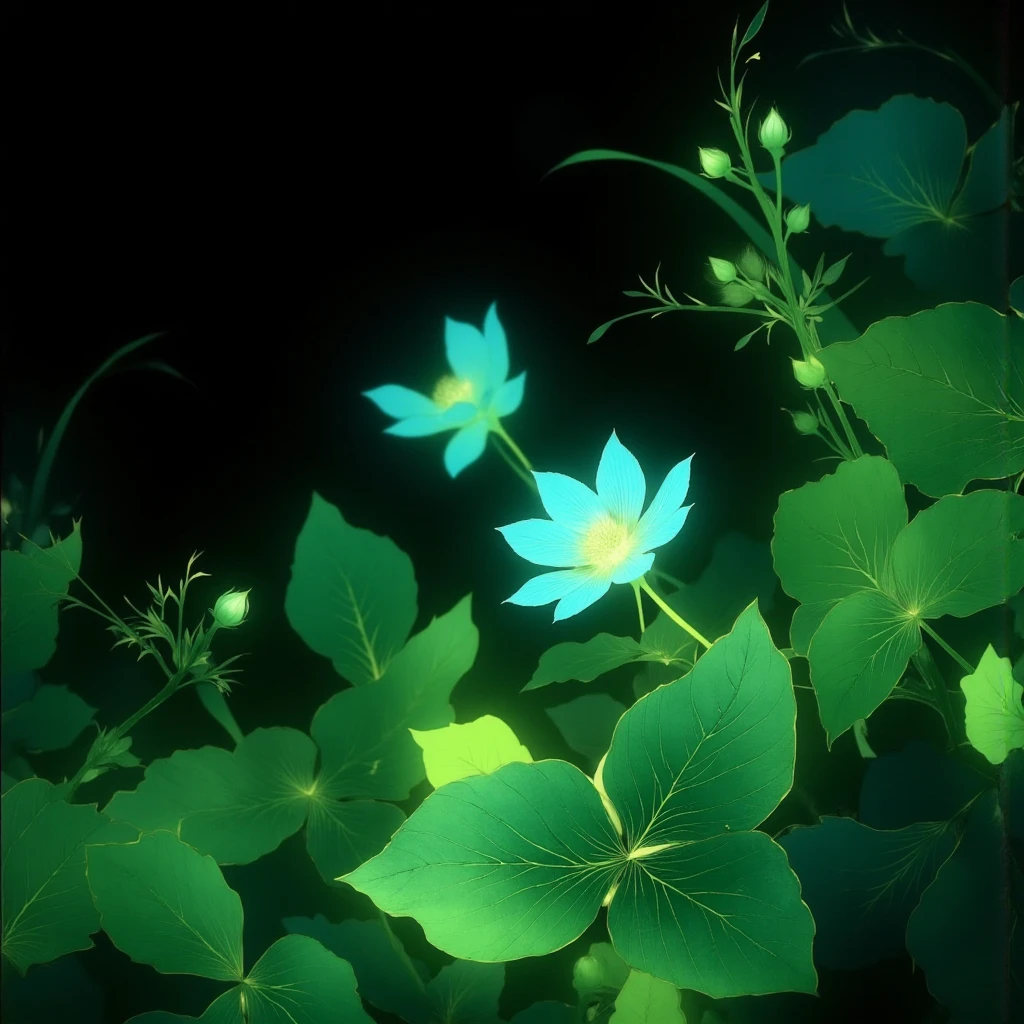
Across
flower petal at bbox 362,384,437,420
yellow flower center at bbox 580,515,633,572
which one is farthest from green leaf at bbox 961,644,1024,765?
flower petal at bbox 362,384,437,420

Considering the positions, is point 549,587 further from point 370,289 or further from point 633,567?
point 370,289

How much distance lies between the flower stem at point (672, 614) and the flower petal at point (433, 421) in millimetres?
98

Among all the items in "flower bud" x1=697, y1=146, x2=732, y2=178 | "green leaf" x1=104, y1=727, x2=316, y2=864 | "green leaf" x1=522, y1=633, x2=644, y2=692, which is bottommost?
"green leaf" x1=104, y1=727, x2=316, y2=864

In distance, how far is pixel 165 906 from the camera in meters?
0.34

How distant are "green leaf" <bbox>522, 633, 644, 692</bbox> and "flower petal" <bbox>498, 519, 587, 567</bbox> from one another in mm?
33

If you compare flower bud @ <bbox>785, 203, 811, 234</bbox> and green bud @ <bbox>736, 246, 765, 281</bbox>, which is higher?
flower bud @ <bbox>785, 203, 811, 234</bbox>

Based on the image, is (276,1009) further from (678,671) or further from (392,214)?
(392,214)

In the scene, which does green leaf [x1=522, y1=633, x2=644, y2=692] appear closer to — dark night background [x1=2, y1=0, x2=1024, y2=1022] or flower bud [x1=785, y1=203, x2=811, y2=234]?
dark night background [x1=2, y1=0, x2=1024, y2=1022]

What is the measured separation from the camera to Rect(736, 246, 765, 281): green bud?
35cm

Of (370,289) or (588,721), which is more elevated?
(370,289)

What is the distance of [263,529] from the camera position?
382mm

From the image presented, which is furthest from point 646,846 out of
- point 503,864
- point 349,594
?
point 349,594

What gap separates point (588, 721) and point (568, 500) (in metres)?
0.09

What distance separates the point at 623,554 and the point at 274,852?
0.19 metres
